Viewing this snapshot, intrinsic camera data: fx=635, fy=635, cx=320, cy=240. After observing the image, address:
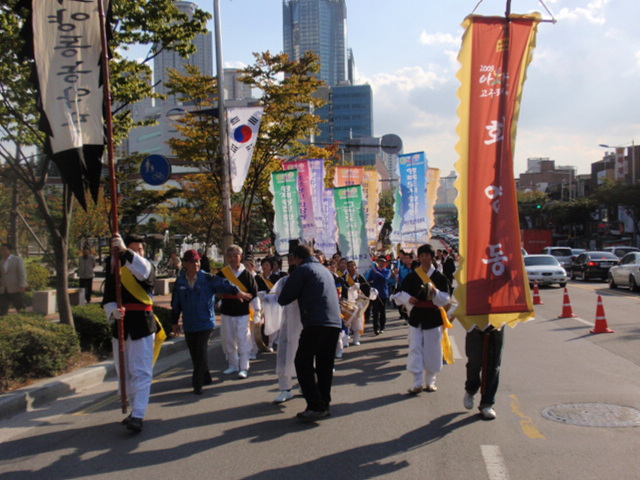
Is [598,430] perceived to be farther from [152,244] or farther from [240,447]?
[152,244]

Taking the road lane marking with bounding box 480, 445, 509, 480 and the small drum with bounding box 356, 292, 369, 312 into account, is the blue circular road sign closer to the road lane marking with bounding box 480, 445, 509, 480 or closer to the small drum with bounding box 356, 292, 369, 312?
the small drum with bounding box 356, 292, 369, 312

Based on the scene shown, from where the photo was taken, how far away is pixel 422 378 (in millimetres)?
7773

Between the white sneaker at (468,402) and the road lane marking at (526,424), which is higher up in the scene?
the white sneaker at (468,402)

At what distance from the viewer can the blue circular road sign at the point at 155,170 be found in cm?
1441

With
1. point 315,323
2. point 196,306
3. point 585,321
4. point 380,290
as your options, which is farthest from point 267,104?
point 315,323

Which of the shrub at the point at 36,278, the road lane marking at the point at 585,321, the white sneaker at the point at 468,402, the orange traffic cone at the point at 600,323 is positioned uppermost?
the shrub at the point at 36,278

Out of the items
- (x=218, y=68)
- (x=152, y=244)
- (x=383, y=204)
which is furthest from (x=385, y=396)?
(x=383, y=204)

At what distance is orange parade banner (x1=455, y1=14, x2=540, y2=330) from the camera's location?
6.25 m

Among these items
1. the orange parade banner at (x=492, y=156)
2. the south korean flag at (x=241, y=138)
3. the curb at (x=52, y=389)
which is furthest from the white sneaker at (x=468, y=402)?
the south korean flag at (x=241, y=138)

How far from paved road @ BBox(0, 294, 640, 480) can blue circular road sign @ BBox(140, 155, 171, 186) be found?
620 cm

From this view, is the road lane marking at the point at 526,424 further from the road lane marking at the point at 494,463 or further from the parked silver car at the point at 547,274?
the parked silver car at the point at 547,274

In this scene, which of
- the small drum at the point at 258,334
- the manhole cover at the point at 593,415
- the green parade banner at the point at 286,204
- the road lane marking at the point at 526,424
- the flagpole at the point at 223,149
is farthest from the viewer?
the green parade banner at the point at 286,204

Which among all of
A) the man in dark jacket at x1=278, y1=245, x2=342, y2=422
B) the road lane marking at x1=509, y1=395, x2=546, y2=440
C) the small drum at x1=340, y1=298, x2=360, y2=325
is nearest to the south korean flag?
the small drum at x1=340, y1=298, x2=360, y2=325

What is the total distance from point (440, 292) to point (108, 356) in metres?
5.89
